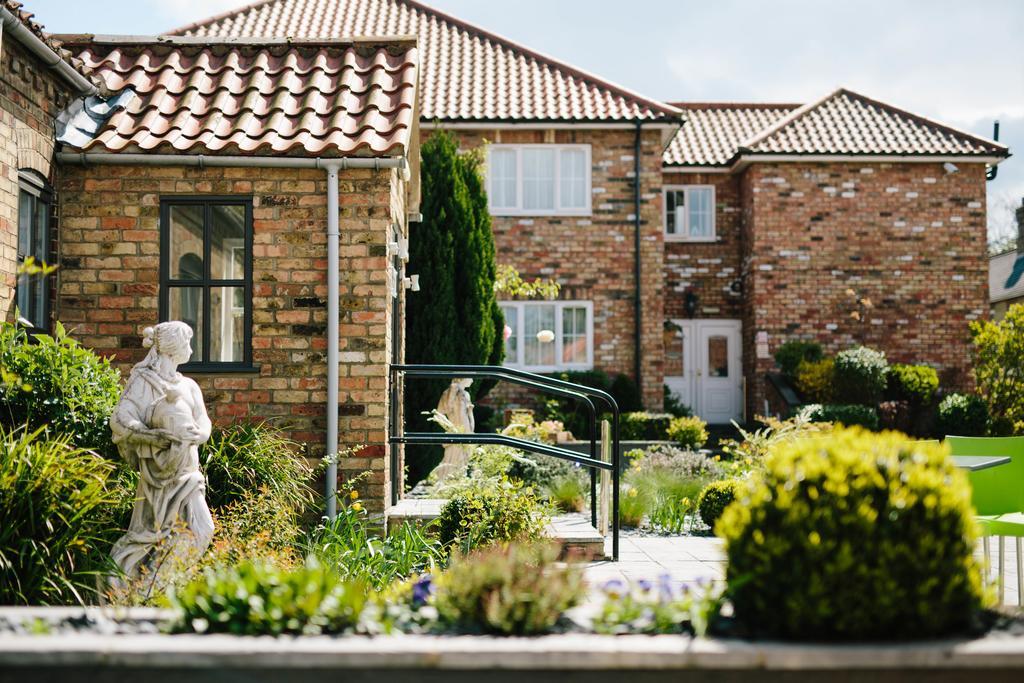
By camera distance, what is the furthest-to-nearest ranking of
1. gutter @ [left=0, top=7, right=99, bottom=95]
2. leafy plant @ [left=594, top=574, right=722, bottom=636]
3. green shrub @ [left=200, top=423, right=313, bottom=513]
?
green shrub @ [left=200, top=423, right=313, bottom=513]
gutter @ [left=0, top=7, right=99, bottom=95]
leafy plant @ [left=594, top=574, right=722, bottom=636]

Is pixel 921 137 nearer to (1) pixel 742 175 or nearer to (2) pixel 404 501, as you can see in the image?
(1) pixel 742 175

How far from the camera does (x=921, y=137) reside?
788 inches

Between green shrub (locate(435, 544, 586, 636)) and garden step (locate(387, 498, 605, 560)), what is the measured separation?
3395mm

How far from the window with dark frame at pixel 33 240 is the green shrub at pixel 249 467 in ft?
5.66

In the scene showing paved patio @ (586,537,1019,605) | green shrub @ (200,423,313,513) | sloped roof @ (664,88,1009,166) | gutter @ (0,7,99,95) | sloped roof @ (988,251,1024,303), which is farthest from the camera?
sloped roof @ (988,251,1024,303)

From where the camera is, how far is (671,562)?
7.26 metres

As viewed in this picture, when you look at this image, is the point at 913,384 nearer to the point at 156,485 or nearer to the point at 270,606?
the point at 156,485

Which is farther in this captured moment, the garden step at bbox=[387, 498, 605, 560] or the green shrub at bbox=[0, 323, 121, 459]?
the garden step at bbox=[387, 498, 605, 560]

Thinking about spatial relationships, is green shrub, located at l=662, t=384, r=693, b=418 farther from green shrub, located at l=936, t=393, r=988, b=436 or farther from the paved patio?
the paved patio

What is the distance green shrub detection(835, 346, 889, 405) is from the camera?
1706 centimetres

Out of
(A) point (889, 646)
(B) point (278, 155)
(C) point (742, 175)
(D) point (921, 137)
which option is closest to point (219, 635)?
(A) point (889, 646)

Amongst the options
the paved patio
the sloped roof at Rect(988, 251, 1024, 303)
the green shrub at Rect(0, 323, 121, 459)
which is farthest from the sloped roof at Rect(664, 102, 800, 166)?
the green shrub at Rect(0, 323, 121, 459)

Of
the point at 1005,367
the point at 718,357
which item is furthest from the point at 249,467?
the point at 718,357

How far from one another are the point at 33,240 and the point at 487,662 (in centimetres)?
562
